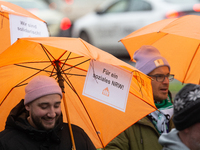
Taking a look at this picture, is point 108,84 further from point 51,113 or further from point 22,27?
point 22,27

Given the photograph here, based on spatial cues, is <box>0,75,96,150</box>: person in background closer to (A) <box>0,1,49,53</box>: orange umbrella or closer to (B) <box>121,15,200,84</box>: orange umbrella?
(A) <box>0,1,49,53</box>: orange umbrella

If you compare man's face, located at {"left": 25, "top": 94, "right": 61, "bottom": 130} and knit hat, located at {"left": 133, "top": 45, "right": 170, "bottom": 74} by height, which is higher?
knit hat, located at {"left": 133, "top": 45, "right": 170, "bottom": 74}

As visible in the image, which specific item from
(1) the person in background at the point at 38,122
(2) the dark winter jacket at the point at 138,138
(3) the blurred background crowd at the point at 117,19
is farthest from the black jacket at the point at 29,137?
(3) the blurred background crowd at the point at 117,19

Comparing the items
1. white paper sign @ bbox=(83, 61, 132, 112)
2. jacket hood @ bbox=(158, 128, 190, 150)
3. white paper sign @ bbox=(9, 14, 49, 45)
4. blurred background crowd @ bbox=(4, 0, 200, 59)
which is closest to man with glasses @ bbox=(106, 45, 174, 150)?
white paper sign @ bbox=(83, 61, 132, 112)

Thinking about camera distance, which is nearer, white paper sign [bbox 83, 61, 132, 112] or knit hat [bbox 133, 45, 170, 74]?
white paper sign [bbox 83, 61, 132, 112]

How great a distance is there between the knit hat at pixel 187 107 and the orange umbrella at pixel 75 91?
94 centimetres

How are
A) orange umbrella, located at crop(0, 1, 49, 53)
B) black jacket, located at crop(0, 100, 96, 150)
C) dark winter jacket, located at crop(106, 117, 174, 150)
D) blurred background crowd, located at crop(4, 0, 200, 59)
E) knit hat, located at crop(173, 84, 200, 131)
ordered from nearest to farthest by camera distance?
knit hat, located at crop(173, 84, 200, 131)
black jacket, located at crop(0, 100, 96, 150)
dark winter jacket, located at crop(106, 117, 174, 150)
orange umbrella, located at crop(0, 1, 49, 53)
blurred background crowd, located at crop(4, 0, 200, 59)

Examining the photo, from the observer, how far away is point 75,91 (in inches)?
138

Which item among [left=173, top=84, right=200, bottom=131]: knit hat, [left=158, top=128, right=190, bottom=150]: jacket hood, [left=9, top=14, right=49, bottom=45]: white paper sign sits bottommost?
[left=158, top=128, right=190, bottom=150]: jacket hood

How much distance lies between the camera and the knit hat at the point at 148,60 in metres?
4.04

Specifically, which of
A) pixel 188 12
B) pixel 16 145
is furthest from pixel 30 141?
pixel 188 12

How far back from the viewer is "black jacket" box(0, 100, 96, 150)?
9.79ft

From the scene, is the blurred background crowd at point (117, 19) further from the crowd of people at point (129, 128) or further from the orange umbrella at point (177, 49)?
the crowd of people at point (129, 128)

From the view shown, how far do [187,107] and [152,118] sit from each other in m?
1.58
